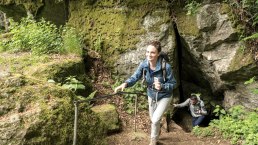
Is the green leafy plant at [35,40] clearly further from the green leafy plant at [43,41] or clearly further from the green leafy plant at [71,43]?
the green leafy plant at [71,43]

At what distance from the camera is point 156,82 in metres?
5.73

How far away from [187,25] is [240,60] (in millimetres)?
1845

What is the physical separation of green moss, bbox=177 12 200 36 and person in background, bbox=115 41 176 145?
3.68 meters

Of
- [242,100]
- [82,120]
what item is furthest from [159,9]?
[82,120]

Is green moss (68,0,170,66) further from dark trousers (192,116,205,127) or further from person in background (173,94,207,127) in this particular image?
dark trousers (192,116,205,127)

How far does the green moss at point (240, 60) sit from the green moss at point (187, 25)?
1268 millimetres

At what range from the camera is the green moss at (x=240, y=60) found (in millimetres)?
8445

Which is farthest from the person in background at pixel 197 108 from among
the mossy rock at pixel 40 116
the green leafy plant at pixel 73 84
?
the mossy rock at pixel 40 116

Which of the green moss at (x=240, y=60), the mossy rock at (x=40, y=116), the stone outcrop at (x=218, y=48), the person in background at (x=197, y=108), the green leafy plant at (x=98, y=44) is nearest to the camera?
the mossy rock at (x=40, y=116)

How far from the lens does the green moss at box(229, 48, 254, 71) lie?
845 cm

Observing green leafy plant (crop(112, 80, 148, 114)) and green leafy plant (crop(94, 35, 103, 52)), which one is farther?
green leafy plant (crop(94, 35, 103, 52))

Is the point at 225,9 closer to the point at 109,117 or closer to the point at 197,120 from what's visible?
the point at 197,120

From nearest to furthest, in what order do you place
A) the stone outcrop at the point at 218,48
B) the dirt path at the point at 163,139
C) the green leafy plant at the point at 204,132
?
the dirt path at the point at 163,139 < the green leafy plant at the point at 204,132 < the stone outcrop at the point at 218,48

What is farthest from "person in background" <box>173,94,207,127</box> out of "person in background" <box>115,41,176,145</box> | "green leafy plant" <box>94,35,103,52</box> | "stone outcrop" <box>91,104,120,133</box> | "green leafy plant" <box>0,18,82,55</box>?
"person in background" <box>115,41,176,145</box>
